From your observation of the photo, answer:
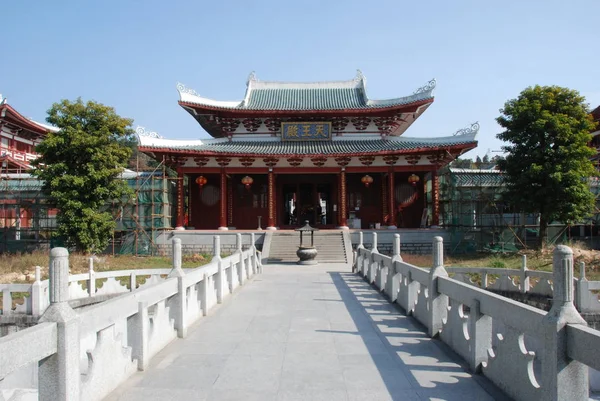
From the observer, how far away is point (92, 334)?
4.21m

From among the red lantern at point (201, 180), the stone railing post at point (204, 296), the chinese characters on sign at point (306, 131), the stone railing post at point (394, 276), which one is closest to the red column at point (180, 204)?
the red lantern at point (201, 180)

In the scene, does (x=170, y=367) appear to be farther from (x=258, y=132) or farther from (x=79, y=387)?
→ (x=258, y=132)

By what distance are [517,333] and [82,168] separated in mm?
16671

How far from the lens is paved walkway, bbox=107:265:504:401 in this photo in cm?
397

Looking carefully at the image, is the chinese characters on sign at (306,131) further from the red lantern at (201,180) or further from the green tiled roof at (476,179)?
the green tiled roof at (476,179)

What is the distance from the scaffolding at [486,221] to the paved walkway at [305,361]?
1274 cm

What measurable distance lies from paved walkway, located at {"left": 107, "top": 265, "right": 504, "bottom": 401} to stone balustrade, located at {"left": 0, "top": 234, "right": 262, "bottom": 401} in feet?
0.67

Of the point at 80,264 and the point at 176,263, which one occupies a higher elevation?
the point at 176,263

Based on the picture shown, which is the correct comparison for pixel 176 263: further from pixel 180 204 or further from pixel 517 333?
pixel 180 204

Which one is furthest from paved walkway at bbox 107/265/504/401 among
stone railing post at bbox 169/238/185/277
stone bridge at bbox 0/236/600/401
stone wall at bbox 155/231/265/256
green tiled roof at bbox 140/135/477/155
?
green tiled roof at bbox 140/135/477/155

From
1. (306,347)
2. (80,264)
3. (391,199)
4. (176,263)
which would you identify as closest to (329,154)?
(391,199)

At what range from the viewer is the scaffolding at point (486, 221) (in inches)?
750

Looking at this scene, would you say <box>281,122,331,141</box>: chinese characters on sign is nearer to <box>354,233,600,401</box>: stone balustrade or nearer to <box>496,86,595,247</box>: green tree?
<box>496,86,595,247</box>: green tree

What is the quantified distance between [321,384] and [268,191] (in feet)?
60.4
